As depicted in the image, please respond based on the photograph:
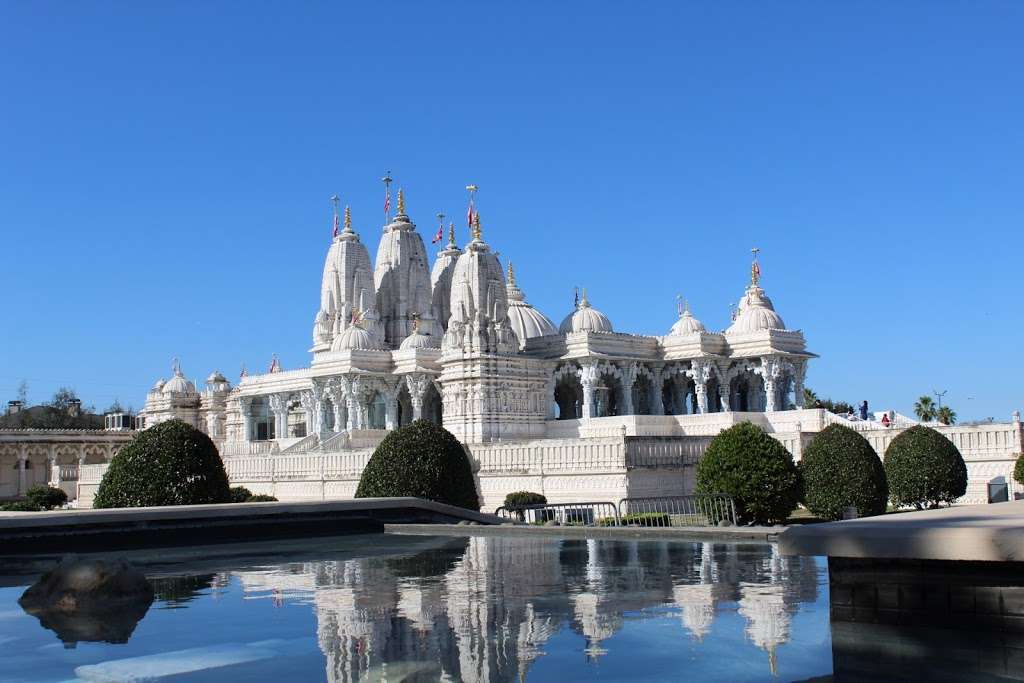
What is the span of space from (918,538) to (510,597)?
357 cm

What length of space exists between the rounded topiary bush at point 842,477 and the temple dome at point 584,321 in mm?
27122

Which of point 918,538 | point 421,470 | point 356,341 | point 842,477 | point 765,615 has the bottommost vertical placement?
point 765,615

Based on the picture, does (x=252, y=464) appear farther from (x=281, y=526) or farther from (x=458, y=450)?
(x=281, y=526)

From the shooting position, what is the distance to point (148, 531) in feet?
50.1

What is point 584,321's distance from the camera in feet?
181

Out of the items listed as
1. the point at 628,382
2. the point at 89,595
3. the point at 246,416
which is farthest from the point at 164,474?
the point at 246,416

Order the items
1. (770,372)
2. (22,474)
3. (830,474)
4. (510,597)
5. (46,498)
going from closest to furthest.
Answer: (510,597) → (830,474) → (46,498) → (770,372) → (22,474)

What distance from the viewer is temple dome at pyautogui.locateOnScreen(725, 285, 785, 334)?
53906 millimetres

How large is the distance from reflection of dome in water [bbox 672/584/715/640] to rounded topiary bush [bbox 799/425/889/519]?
58.8 ft

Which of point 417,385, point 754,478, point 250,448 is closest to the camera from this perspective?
point 754,478

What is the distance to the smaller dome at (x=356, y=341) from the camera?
190 feet

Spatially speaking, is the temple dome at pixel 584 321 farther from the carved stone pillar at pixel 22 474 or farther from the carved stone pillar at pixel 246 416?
the carved stone pillar at pixel 22 474

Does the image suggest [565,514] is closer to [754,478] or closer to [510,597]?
[754,478]

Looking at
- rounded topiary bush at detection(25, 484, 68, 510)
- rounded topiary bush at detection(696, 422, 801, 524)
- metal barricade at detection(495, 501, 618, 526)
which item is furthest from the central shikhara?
rounded topiary bush at detection(696, 422, 801, 524)
